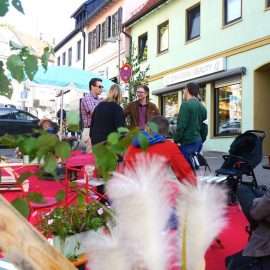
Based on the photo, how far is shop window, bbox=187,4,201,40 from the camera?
18.6 meters

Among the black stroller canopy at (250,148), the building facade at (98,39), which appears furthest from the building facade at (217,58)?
the black stroller canopy at (250,148)

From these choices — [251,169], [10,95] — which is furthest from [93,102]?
[10,95]

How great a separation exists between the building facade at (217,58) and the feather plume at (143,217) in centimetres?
1401

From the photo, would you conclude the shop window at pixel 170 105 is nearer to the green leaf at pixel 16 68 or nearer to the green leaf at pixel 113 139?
the green leaf at pixel 16 68

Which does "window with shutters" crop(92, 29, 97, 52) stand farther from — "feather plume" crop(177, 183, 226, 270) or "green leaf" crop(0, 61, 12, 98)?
"feather plume" crop(177, 183, 226, 270)

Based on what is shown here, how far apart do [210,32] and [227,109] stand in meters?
2.70

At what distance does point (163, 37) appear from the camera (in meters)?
21.1

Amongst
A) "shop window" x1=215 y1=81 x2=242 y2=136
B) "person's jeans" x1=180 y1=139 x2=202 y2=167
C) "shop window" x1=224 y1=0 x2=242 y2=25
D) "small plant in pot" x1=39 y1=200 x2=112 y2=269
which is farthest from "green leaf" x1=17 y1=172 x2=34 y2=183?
"shop window" x1=224 y1=0 x2=242 y2=25

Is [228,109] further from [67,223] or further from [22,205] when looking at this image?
[22,205]

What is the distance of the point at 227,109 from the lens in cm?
1662

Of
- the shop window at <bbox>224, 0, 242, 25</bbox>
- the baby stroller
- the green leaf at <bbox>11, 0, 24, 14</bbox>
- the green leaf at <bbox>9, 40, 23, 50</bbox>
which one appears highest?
the shop window at <bbox>224, 0, 242, 25</bbox>

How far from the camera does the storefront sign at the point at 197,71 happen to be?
54.6 ft

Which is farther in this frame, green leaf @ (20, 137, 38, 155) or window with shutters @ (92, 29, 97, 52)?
window with shutters @ (92, 29, 97, 52)

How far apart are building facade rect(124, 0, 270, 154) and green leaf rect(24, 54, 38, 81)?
13.7 meters
